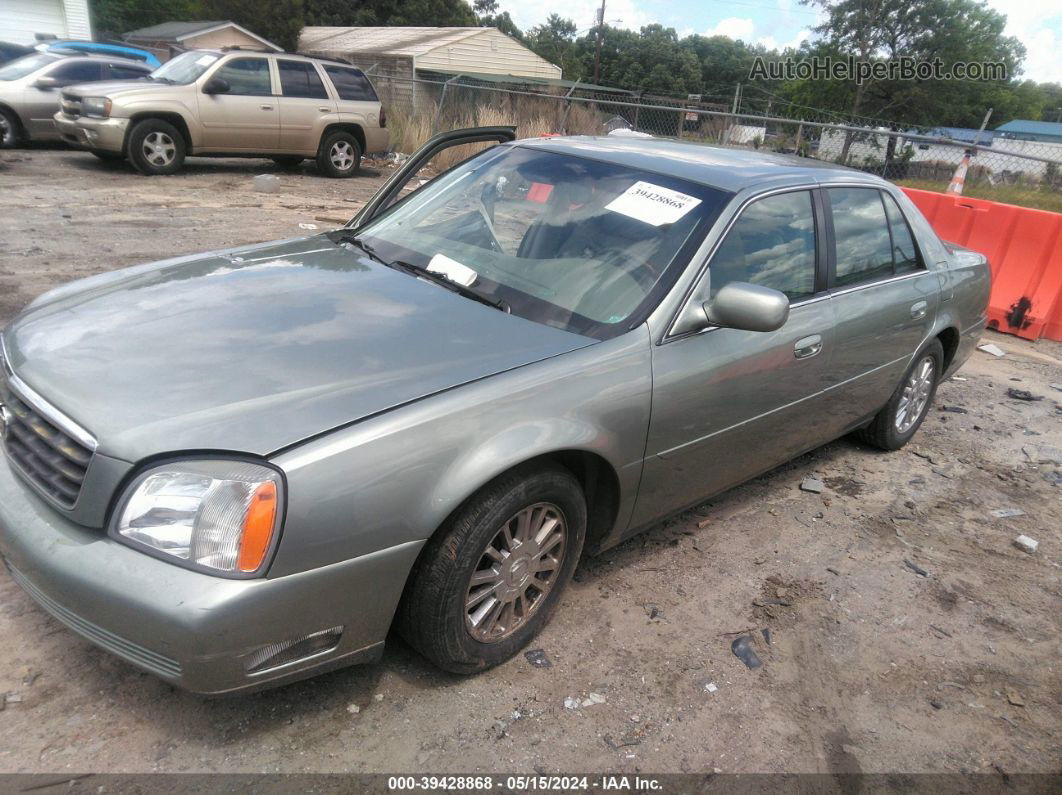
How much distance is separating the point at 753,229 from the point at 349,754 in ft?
8.09

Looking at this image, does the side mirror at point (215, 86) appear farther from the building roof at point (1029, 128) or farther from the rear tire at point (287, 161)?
the building roof at point (1029, 128)

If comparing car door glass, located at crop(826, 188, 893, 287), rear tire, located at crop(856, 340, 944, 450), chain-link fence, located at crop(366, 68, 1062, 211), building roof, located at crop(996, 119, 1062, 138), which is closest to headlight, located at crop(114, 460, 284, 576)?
car door glass, located at crop(826, 188, 893, 287)

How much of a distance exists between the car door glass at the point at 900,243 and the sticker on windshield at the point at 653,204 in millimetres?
1660

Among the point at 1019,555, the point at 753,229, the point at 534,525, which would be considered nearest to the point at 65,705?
the point at 534,525

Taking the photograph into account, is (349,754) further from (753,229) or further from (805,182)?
(805,182)

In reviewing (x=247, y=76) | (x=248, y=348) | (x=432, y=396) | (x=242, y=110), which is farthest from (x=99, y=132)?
(x=432, y=396)

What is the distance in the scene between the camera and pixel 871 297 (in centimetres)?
390

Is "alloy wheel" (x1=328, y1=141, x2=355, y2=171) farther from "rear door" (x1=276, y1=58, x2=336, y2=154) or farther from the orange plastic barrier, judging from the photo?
the orange plastic barrier

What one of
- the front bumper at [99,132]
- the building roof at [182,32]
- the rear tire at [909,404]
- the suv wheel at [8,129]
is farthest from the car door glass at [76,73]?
the building roof at [182,32]

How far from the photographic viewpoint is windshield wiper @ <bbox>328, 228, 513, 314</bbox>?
9.53 ft

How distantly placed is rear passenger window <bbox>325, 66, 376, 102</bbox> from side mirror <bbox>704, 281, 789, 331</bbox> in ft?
38.6

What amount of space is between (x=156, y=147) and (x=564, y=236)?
10.6 metres

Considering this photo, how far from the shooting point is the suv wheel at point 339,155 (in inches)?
515

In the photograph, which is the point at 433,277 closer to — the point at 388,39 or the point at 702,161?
the point at 702,161
